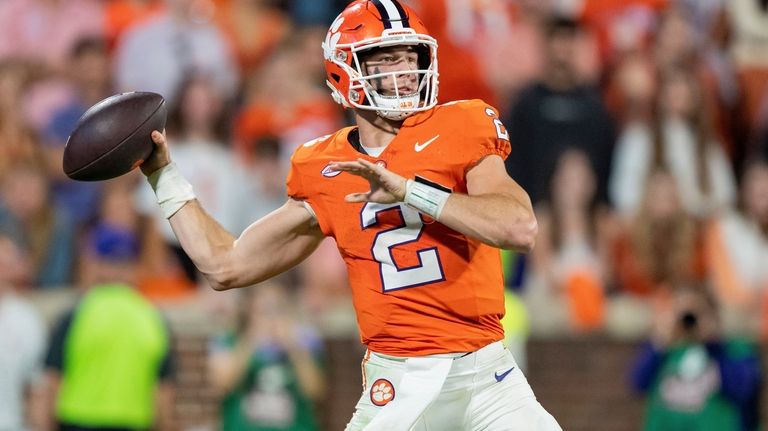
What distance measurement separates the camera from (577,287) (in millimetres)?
8203

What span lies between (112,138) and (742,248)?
4844 millimetres

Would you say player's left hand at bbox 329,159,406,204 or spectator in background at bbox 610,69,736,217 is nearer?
player's left hand at bbox 329,159,406,204

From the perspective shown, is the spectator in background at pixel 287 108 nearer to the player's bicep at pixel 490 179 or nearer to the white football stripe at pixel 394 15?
the white football stripe at pixel 394 15

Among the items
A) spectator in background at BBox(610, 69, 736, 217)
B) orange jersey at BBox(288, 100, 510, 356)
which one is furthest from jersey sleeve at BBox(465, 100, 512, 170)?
spectator in background at BBox(610, 69, 736, 217)

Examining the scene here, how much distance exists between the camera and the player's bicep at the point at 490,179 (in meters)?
4.32

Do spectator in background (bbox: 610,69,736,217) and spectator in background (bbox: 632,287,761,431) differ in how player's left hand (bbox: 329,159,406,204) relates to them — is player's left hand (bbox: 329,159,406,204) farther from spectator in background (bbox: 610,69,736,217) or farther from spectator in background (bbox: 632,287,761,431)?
spectator in background (bbox: 610,69,736,217)

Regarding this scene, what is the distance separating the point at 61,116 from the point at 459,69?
2.52 m

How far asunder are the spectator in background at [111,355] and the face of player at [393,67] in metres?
3.41

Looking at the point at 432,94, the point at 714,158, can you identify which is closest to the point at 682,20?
the point at 714,158

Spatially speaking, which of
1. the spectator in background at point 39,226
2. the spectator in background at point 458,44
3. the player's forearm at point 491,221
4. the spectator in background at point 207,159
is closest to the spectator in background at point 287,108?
the spectator in background at point 207,159

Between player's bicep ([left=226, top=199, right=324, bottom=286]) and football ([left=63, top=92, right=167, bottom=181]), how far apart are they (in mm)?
451

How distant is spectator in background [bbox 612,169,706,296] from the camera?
830cm

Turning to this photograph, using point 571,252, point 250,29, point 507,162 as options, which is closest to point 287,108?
point 250,29

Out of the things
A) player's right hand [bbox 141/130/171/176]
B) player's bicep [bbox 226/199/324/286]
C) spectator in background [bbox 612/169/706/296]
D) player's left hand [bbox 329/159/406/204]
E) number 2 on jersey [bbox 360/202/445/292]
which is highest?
player's left hand [bbox 329/159/406/204]
